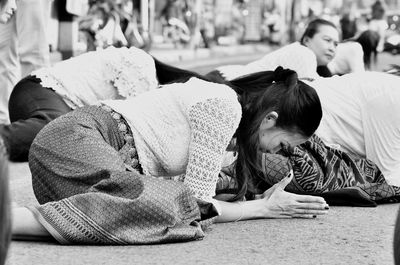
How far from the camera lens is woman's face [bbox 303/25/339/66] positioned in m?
7.27

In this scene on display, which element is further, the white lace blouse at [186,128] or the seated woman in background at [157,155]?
the white lace blouse at [186,128]

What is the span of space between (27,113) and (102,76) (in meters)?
0.56

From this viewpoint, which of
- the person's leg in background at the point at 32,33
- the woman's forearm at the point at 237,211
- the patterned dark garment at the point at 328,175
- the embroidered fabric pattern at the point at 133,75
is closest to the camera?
the woman's forearm at the point at 237,211

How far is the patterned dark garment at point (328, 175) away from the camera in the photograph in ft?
16.2

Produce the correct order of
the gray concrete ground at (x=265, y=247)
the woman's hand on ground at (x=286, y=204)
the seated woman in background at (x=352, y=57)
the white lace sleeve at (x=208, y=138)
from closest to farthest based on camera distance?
1. the gray concrete ground at (x=265, y=247)
2. the white lace sleeve at (x=208, y=138)
3. the woman's hand on ground at (x=286, y=204)
4. the seated woman in background at (x=352, y=57)

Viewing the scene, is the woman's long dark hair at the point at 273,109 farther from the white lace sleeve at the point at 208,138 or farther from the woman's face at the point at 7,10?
the woman's face at the point at 7,10

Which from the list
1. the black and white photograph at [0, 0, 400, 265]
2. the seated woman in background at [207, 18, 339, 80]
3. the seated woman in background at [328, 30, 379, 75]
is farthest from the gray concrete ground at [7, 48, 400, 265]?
the seated woman in background at [328, 30, 379, 75]

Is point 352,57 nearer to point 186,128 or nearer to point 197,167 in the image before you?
point 186,128

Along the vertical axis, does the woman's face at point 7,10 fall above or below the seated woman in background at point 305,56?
above

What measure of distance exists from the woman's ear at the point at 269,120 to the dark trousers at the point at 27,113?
6.59 ft

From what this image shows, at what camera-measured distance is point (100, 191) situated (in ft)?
12.5

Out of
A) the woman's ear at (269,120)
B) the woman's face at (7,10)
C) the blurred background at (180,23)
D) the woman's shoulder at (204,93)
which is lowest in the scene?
the blurred background at (180,23)

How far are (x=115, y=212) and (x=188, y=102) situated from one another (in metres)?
0.62

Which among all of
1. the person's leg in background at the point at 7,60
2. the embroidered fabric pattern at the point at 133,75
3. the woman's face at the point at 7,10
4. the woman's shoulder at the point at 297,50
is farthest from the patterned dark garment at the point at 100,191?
the person's leg in background at the point at 7,60
